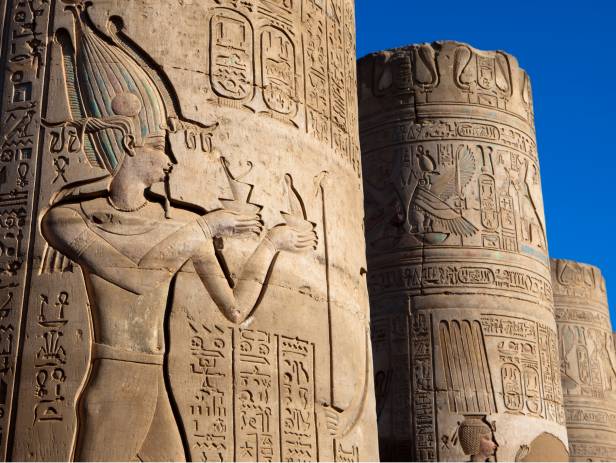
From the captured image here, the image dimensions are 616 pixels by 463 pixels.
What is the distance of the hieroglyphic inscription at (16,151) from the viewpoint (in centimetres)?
569

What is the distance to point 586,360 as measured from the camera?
17.7 meters

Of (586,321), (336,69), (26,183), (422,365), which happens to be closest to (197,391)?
(26,183)

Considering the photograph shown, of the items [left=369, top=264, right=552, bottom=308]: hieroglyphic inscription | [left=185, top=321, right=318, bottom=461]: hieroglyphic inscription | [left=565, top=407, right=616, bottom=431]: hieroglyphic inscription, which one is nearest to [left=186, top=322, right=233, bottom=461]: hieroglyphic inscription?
[left=185, top=321, right=318, bottom=461]: hieroglyphic inscription

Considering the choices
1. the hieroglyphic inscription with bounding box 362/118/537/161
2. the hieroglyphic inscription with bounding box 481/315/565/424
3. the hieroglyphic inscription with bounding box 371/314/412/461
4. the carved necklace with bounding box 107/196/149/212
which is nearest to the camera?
the carved necklace with bounding box 107/196/149/212

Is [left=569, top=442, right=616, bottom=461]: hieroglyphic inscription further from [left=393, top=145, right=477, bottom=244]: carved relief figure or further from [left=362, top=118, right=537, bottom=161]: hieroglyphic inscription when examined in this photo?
[left=393, top=145, right=477, bottom=244]: carved relief figure

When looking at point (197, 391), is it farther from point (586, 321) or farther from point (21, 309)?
point (586, 321)

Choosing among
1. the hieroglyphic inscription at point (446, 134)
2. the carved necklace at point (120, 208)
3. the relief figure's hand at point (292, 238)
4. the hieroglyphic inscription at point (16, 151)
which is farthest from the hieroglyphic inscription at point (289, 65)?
the hieroglyphic inscription at point (446, 134)

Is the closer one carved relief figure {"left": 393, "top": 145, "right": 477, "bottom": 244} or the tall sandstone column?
the tall sandstone column

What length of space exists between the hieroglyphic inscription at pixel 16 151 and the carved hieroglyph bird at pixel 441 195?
19.6 ft

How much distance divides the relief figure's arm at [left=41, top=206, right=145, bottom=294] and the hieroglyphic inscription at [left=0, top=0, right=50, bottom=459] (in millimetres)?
149

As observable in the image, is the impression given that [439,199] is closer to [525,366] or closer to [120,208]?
[525,366]

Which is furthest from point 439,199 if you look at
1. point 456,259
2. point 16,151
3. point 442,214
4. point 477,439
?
point 16,151

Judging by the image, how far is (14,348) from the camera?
5.66 meters

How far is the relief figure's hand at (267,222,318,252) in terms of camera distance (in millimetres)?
6211
